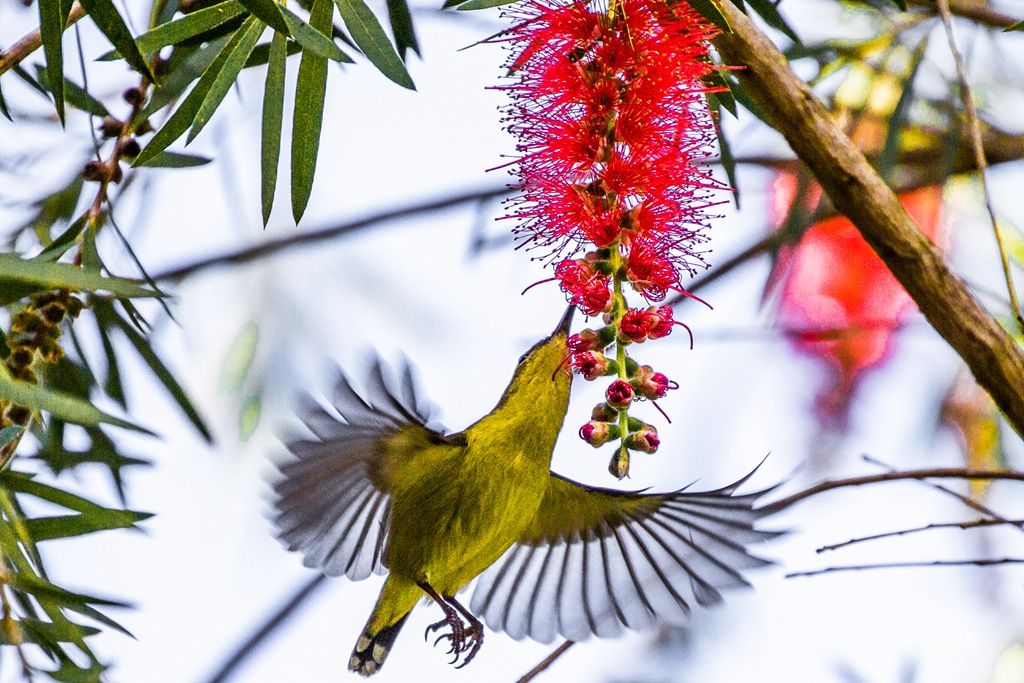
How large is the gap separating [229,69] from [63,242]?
0.90 feet

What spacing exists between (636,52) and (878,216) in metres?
0.36

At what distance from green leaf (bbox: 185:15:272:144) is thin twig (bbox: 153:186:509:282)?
1.12 metres

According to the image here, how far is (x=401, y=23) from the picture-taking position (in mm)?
1269

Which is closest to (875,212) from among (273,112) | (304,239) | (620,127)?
(620,127)

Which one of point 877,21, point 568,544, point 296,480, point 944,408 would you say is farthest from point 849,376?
point 296,480

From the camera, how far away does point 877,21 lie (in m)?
2.06

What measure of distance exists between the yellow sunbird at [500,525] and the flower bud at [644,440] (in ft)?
1.21

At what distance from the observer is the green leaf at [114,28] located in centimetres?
97

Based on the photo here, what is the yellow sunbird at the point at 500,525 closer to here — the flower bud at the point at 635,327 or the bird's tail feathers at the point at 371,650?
the bird's tail feathers at the point at 371,650

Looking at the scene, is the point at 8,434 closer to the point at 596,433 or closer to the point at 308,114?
the point at 308,114

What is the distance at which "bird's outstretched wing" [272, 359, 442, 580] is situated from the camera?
1.43 m

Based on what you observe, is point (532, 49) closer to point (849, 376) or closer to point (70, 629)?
point (70, 629)

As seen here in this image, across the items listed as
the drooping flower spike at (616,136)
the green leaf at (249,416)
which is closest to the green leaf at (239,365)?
the green leaf at (249,416)

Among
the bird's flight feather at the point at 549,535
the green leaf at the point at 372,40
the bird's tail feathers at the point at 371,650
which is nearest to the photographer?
the green leaf at the point at 372,40
